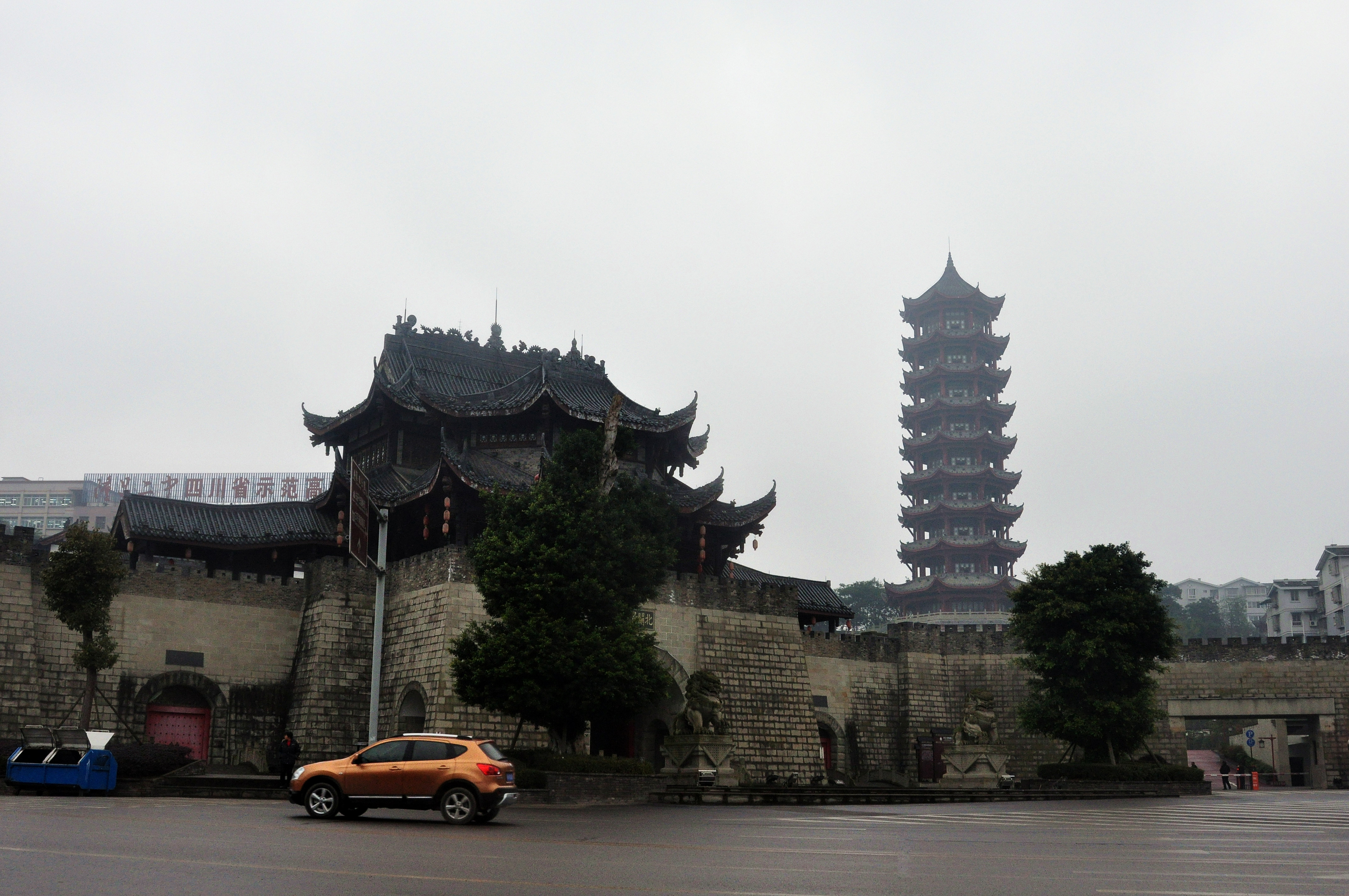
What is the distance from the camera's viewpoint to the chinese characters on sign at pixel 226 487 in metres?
84.1

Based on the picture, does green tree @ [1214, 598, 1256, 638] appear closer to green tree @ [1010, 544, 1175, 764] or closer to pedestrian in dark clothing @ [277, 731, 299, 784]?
green tree @ [1010, 544, 1175, 764]

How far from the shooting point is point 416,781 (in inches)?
588

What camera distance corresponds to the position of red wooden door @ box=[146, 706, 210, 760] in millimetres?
29078

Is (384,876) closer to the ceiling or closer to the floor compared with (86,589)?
closer to the floor

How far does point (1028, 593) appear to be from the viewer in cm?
3506

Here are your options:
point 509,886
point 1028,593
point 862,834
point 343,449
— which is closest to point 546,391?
point 343,449

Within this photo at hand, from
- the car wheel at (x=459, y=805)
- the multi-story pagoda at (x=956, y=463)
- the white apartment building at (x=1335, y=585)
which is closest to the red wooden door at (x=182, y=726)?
the car wheel at (x=459, y=805)

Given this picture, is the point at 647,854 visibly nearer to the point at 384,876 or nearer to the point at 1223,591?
the point at 384,876

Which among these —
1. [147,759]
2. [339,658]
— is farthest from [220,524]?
[147,759]

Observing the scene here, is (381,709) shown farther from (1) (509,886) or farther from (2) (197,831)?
(1) (509,886)

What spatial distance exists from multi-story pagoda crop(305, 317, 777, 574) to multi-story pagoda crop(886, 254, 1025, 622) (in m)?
30.7

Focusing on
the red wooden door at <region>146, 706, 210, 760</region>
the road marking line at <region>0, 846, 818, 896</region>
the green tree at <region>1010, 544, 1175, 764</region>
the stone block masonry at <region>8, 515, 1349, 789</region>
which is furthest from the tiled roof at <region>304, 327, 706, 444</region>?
the road marking line at <region>0, 846, 818, 896</region>

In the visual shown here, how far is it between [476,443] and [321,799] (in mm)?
20177

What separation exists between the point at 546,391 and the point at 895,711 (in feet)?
54.8
